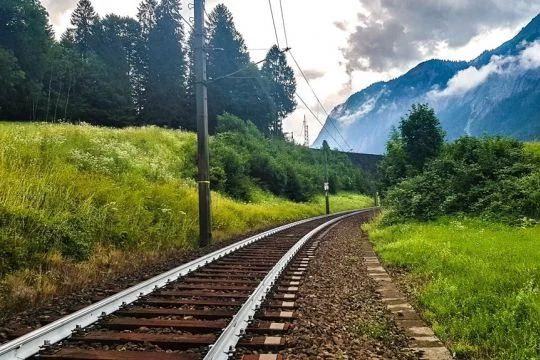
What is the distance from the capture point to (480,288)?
6.28m

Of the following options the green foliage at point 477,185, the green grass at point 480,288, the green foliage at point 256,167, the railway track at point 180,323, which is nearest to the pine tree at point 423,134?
the green foliage at point 477,185

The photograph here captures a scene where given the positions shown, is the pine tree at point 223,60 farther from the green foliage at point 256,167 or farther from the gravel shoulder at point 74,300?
the gravel shoulder at point 74,300

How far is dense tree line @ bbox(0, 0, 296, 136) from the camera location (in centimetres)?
4638

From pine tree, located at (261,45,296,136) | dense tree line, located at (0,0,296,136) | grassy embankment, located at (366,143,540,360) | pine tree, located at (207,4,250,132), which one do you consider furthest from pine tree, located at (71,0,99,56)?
grassy embankment, located at (366,143,540,360)

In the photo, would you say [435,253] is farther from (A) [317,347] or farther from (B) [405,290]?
(A) [317,347]

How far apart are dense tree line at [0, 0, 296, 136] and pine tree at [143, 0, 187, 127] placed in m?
0.13

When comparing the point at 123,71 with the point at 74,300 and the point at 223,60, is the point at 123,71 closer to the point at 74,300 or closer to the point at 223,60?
the point at 223,60

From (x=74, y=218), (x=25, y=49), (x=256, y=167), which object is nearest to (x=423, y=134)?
(x=256, y=167)

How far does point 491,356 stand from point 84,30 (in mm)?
78568

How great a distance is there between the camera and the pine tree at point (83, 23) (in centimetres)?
7075

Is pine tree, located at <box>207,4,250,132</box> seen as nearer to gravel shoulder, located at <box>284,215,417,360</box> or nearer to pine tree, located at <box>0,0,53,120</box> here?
pine tree, located at <box>0,0,53,120</box>

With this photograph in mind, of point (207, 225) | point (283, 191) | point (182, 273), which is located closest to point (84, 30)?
point (283, 191)

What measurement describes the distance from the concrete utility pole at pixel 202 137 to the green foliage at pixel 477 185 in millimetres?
9693

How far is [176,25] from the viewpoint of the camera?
66.6 metres
